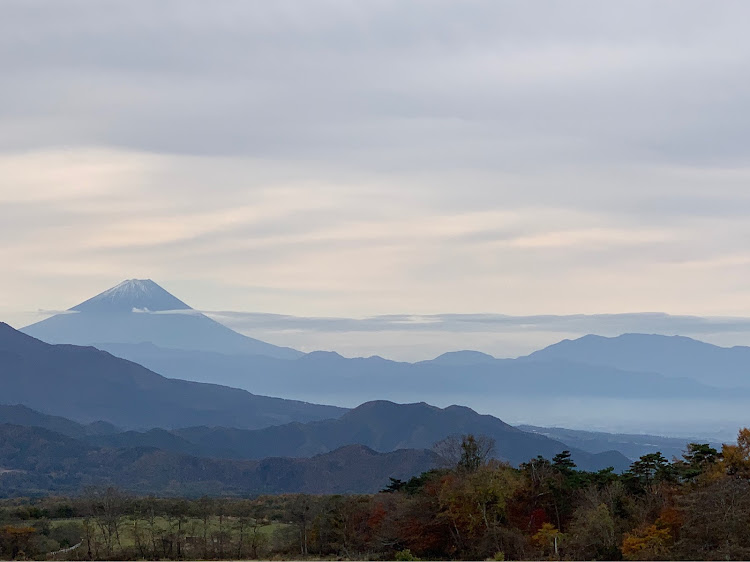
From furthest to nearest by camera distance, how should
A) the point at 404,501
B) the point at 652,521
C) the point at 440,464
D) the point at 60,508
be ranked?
1. the point at 60,508
2. the point at 440,464
3. the point at 404,501
4. the point at 652,521

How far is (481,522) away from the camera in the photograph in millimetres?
54531

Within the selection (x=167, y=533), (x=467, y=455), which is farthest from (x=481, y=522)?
(x=167, y=533)

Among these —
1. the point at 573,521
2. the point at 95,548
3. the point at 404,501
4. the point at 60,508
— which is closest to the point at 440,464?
the point at 404,501

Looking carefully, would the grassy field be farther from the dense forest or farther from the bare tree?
the bare tree

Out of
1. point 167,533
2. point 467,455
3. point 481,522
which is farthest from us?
point 467,455

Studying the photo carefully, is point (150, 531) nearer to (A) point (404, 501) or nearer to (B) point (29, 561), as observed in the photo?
(B) point (29, 561)

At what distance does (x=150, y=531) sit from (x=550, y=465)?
25.7 m

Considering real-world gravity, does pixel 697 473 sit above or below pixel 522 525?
above

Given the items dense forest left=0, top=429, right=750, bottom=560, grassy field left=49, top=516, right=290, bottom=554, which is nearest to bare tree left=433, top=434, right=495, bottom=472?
dense forest left=0, top=429, right=750, bottom=560

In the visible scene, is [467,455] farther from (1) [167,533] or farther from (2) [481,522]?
(1) [167,533]

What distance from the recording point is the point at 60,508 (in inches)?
3211

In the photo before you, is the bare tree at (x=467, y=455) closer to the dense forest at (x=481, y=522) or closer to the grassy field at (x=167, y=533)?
the dense forest at (x=481, y=522)

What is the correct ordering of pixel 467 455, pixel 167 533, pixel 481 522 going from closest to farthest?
1. pixel 481 522
2. pixel 167 533
3. pixel 467 455

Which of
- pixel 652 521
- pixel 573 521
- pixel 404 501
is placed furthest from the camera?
pixel 404 501
